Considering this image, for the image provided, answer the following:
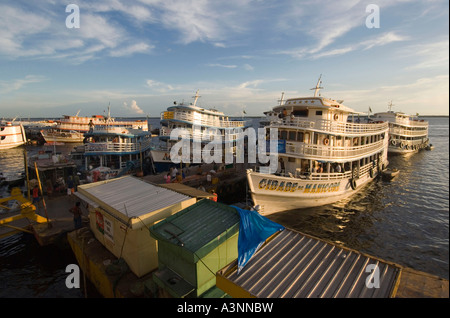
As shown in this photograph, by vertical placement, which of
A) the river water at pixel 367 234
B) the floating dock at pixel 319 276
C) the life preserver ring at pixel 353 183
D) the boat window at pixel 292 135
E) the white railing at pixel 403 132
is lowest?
the river water at pixel 367 234

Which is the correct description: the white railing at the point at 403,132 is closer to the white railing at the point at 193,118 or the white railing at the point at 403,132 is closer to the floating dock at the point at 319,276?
the white railing at the point at 193,118

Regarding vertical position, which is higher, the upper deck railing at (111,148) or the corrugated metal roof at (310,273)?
the upper deck railing at (111,148)

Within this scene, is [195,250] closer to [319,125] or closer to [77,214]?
[77,214]

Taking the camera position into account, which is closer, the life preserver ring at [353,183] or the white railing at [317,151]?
the white railing at [317,151]

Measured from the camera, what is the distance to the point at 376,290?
4.89 m

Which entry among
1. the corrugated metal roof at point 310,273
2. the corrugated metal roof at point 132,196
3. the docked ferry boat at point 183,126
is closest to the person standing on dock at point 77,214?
the corrugated metal roof at point 132,196

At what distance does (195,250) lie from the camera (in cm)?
595

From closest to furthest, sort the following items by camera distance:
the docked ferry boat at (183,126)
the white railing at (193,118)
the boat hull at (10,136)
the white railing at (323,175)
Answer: the white railing at (323,175)
the docked ferry boat at (183,126)
the white railing at (193,118)
the boat hull at (10,136)

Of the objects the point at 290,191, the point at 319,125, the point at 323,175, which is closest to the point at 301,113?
the point at 319,125

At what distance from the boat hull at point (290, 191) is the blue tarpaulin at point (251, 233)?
7379 mm

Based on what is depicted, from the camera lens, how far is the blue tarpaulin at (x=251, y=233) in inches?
232

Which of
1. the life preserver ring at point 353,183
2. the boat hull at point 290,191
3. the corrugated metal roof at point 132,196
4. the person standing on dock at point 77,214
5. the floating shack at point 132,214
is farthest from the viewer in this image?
the life preserver ring at point 353,183

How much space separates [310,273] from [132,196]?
7862 millimetres
